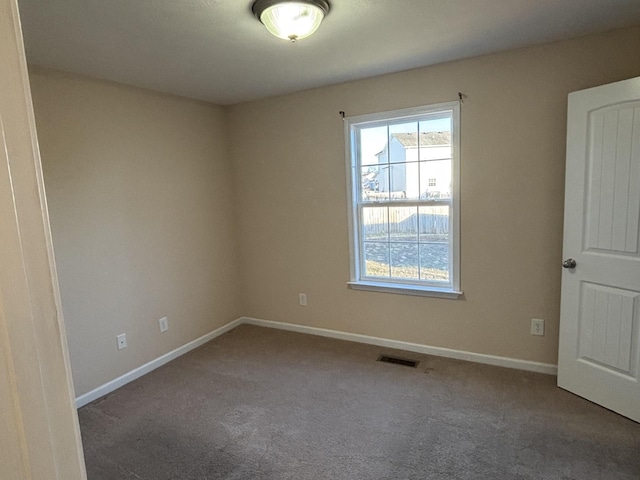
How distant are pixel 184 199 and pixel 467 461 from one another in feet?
9.77

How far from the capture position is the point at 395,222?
335 cm

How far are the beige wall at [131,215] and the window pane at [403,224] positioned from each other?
175 cm

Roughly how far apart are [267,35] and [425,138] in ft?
5.00

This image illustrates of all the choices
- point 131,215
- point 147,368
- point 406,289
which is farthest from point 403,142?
point 147,368

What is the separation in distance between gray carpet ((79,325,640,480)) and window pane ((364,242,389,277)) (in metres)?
0.78

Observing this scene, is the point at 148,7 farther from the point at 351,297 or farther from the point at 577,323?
the point at 577,323

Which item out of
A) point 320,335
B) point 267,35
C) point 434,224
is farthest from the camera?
point 320,335

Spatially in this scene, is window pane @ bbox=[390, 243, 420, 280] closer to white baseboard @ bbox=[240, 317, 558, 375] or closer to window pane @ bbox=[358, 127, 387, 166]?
white baseboard @ bbox=[240, 317, 558, 375]

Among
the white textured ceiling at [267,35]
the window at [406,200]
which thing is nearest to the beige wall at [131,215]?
the white textured ceiling at [267,35]

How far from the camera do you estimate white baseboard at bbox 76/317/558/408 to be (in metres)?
2.84

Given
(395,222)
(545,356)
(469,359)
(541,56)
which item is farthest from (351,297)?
(541,56)

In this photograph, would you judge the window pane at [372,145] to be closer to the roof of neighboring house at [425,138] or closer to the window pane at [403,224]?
the roof of neighboring house at [425,138]

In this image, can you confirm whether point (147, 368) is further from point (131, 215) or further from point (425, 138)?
point (425, 138)

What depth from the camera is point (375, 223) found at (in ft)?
11.3
